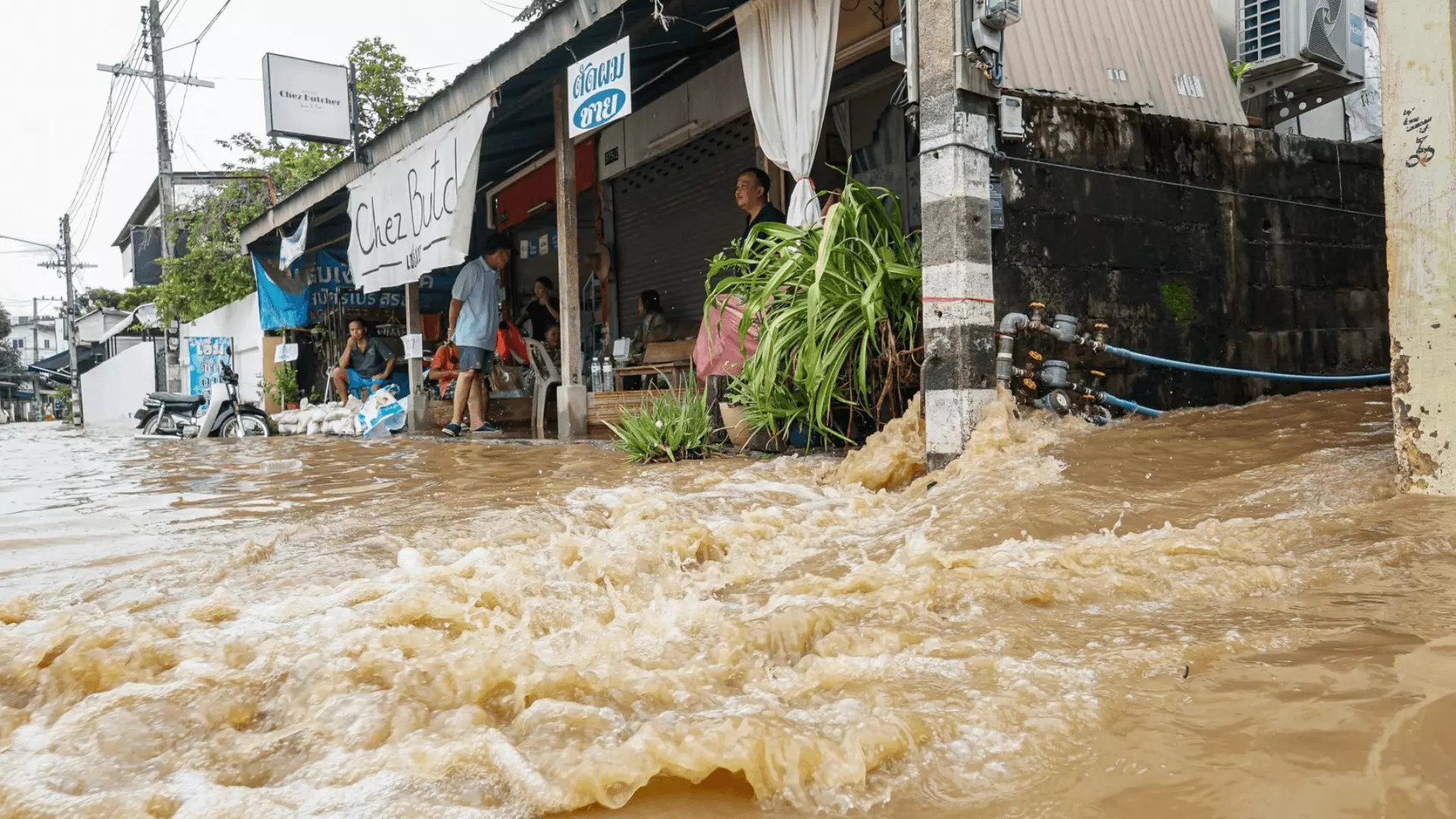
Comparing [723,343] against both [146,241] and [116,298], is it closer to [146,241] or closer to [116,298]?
[146,241]

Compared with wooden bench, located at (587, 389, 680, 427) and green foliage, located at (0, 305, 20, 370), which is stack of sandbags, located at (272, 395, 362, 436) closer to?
wooden bench, located at (587, 389, 680, 427)

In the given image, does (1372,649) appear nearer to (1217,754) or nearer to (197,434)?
(1217,754)

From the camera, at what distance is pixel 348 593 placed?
2.63 meters

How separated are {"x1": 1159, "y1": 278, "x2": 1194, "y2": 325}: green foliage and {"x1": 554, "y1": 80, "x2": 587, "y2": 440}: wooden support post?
15.9ft

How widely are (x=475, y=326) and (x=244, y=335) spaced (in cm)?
1167

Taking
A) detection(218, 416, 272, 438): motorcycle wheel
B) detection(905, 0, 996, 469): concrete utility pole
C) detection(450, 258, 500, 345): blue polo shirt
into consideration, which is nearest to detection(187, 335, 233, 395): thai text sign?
detection(218, 416, 272, 438): motorcycle wheel

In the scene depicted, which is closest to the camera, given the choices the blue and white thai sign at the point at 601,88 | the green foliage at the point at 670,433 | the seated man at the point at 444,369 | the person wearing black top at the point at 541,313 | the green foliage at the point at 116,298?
the green foliage at the point at 670,433

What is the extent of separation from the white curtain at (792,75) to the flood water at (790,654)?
3.03m

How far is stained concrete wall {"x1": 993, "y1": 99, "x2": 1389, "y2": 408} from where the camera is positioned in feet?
15.7

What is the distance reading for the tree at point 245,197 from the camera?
17844 millimetres

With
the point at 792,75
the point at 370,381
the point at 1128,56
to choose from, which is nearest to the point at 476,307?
the point at 792,75

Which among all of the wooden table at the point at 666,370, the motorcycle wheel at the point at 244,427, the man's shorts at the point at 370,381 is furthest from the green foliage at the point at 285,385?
the wooden table at the point at 666,370

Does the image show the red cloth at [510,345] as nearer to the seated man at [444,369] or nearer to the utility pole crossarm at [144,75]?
the seated man at [444,369]

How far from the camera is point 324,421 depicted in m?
11.5
